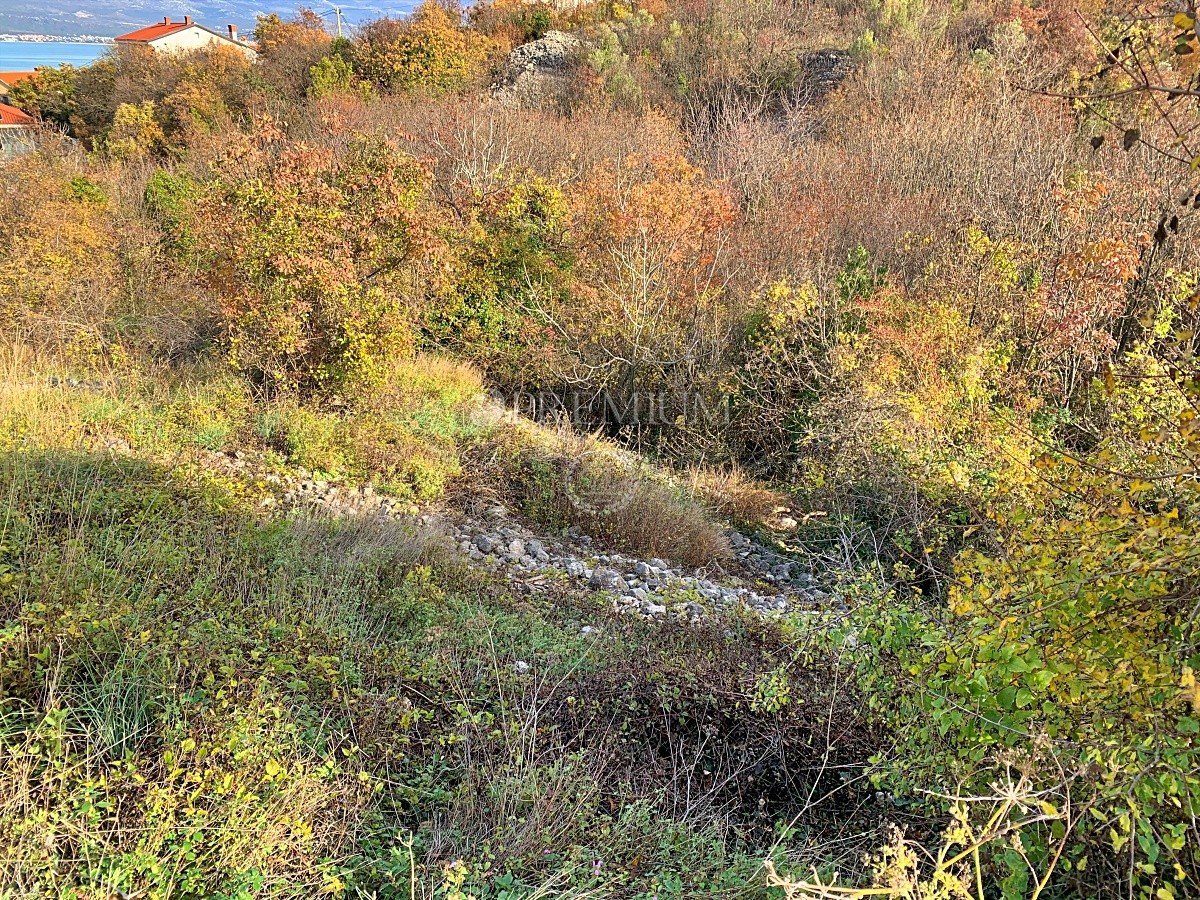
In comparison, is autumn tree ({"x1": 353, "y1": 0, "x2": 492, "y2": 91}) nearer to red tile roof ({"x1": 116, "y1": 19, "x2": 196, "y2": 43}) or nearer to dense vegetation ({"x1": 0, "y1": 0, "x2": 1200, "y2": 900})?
dense vegetation ({"x1": 0, "y1": 0, "x2": 1200, "y2": 900})

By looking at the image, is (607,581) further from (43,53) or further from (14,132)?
(43,53)

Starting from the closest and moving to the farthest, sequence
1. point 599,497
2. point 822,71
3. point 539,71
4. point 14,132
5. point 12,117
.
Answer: point 599,497 < point 822,71 < point 539,71 < point 14,132 < point 12,117

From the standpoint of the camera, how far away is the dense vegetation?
7.43 feet

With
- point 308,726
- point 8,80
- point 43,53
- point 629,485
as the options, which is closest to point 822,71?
point 629,485

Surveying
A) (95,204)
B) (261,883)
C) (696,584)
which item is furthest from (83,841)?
(95,204)

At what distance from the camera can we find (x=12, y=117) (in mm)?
33312

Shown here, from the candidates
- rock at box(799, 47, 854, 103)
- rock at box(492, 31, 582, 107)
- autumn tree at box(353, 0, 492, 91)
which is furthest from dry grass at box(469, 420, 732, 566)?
autumn tree at box(353, 0, 492, 91)

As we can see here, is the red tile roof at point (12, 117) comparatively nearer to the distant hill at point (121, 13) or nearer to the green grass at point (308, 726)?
the distant hill at point (121, 13)

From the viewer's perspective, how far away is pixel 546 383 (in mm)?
12055

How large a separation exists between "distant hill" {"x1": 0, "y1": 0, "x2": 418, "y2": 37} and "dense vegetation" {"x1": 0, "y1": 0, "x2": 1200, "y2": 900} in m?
18.7

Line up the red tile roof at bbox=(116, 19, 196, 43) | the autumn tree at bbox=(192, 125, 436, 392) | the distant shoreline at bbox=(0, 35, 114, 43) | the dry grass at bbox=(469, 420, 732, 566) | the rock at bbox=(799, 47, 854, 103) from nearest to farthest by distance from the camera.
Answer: the dry grass at bbox=(469, 420, 732, 566) → the autumn tree at bbox=(192, 125, 436, 392) → the rock at bbox=(799, 47, 854, 103) → the red tile roof at bbox=(116, 19, 196, 43) → the distant shoreline at bbox=(0, 35, 114, 43)

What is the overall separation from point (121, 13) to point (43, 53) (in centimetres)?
1520

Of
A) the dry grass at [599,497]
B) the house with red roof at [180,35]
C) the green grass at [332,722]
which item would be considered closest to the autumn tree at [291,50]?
the house with red roof at [180,35]

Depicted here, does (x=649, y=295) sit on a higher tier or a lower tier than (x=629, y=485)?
higher
